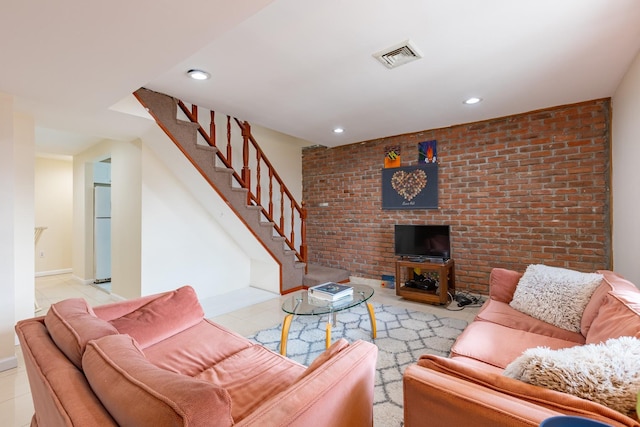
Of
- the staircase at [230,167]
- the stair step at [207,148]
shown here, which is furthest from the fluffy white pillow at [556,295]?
the stair step at [207,148]

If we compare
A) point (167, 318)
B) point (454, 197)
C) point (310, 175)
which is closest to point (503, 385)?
point (167, 318)

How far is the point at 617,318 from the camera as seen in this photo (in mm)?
1452

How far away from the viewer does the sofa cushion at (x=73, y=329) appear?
1.10m

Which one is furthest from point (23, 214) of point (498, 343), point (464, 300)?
point (464, 300)

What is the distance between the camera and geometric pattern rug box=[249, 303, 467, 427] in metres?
1.96

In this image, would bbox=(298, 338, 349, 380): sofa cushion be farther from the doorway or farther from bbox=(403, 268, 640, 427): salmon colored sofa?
the doorway

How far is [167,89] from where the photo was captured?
2.80m

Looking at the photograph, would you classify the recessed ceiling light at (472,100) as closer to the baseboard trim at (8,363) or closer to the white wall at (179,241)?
the white wall at (179,241)

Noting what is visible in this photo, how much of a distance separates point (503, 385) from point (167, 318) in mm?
1798

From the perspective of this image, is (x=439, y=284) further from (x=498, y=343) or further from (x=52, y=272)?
(x=52, y=272)

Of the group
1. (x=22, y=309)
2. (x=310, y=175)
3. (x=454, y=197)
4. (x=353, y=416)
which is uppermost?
(x=310, y=175)

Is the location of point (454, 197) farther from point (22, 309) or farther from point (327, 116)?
point (22, 309)

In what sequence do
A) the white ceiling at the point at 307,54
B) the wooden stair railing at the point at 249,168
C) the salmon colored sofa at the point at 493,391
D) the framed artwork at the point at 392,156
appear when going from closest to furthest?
1. the salmon colored sofa at the point at 493,391
2. the white ceiling at the point at 307,54
3. the wooden stair railing at the point at 249,168
4. the framed artwork at the point at 392,156

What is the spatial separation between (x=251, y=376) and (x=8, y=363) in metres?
2.34
